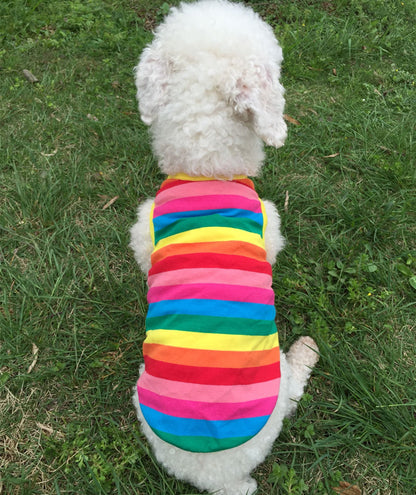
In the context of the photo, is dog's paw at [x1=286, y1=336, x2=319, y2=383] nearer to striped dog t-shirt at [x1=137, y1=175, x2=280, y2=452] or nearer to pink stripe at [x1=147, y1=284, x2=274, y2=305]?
striped dog t-shirt at [x1=137, y1=175, x2=280, y2=452]

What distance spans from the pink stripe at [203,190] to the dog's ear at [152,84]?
437mm

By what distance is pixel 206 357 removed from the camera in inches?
57.7

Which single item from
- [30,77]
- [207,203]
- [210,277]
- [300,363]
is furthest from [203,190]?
[30,77]

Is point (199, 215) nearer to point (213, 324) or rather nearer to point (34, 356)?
point (213, 324)

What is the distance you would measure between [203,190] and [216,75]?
23.4 inches

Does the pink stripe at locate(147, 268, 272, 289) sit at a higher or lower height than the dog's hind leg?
higher

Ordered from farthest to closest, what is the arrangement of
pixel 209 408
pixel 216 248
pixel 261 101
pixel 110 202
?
1. pixel 110 202
2. pixel 261 101
3. pixel 216 248
4. pixel 209 408

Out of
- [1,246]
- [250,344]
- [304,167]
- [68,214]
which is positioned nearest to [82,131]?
[68,214]

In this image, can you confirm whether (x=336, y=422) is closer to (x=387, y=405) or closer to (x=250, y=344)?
(x=387, y=405)

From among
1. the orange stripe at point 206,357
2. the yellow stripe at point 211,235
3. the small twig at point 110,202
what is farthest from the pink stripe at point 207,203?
the small twig at point 110,202

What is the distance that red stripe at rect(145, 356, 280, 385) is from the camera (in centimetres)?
146

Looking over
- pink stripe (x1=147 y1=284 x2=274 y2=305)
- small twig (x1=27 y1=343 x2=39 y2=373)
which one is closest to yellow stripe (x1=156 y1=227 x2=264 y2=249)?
pink stripe (x1=147 y1=284 x2=274 y2=305)

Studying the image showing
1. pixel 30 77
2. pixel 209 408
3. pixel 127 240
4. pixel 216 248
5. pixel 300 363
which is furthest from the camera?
pixel 30 77

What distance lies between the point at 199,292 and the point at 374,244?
1793 millimetres
